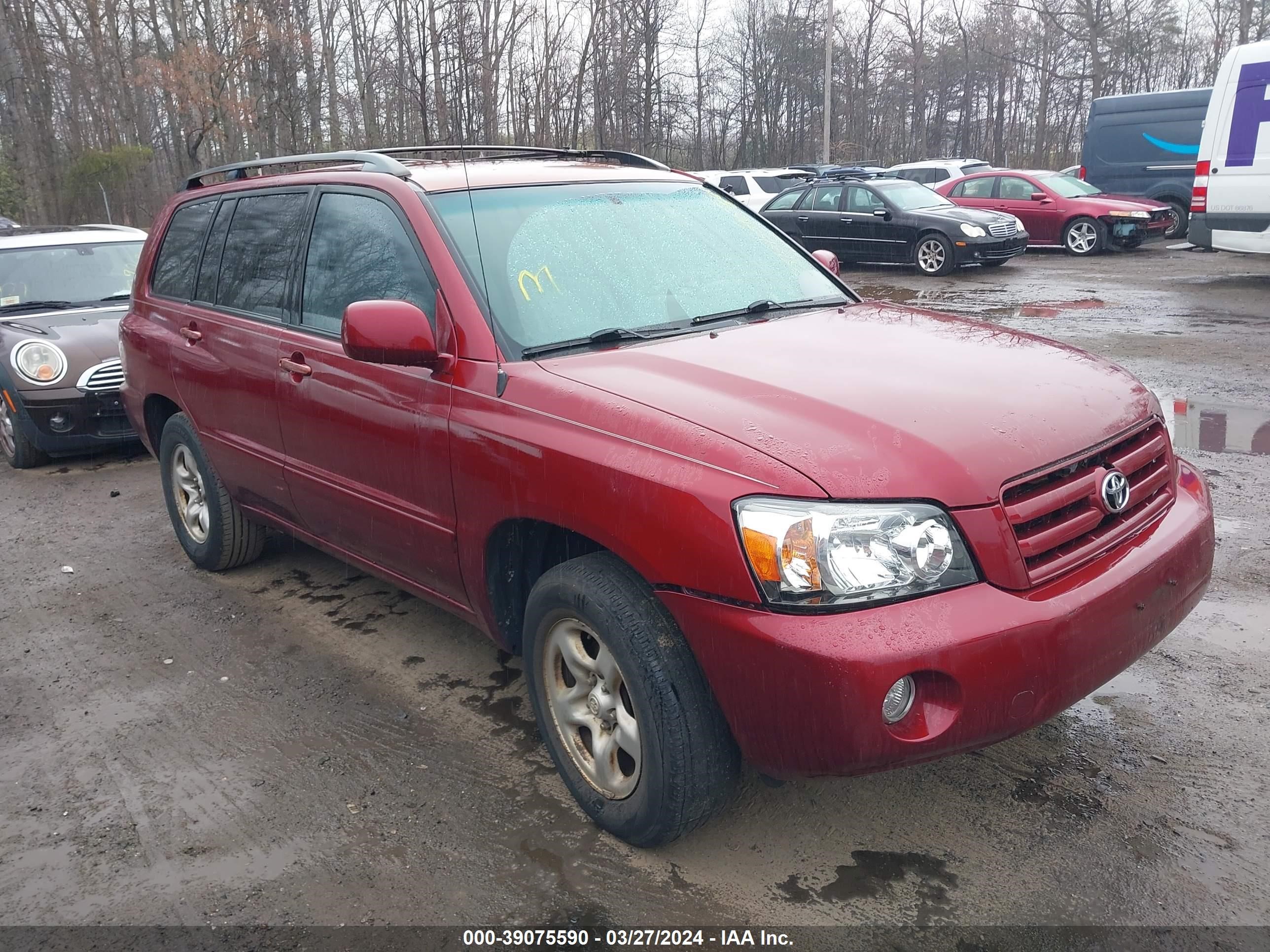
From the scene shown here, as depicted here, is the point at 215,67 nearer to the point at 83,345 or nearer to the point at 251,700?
the point at 83,345

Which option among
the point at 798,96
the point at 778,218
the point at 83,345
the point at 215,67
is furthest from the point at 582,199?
the point at 798,96

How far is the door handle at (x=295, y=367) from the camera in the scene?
3.86m

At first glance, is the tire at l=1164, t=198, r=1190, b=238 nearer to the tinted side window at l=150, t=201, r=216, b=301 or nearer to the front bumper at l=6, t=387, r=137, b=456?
the front bumper at l=6, t=387, r=137, b=456

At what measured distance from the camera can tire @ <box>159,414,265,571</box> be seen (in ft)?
16.2

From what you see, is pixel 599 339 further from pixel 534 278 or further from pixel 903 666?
pixel 903 666

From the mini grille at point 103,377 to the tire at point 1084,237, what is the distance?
52.3ft

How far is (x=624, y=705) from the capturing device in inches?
110

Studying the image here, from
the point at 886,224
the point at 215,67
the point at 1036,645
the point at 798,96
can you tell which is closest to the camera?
the point at 1036,645

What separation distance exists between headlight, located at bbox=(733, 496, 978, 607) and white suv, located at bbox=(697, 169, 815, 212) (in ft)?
64.1

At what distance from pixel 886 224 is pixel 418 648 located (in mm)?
14098

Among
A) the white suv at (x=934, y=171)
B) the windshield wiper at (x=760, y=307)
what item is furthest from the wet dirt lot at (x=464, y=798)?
the white suv at (x=934, y=171)

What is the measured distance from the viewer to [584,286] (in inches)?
134

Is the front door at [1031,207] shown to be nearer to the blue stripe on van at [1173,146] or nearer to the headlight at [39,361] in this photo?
the blue stripe on van at [1173,146]

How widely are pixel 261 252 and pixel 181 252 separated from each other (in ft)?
3.31
